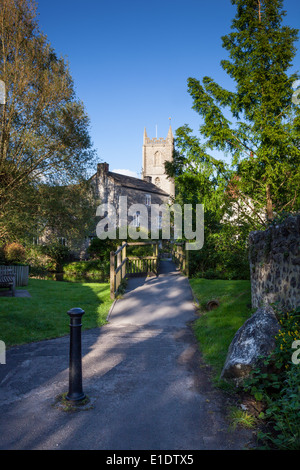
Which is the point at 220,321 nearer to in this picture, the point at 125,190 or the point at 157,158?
the point at 125,190

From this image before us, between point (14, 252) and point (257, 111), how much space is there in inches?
533

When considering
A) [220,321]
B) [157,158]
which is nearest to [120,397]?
[220,321]

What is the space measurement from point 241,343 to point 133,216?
33.7 m

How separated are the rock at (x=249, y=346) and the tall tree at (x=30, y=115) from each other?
10.5 meters

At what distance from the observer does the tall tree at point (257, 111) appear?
10.9 metres

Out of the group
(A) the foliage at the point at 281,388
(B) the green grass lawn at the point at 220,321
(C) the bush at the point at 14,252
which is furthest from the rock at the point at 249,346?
(C) the bush at the point at 14,252

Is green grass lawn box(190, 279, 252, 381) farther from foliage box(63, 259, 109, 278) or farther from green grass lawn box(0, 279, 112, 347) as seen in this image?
foliage box(63, 259, 109, 278)

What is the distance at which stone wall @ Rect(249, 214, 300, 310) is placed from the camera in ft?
16.9

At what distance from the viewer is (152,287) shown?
38.9 feet

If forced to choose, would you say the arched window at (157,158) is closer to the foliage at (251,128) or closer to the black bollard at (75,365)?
the foliage at (251,128)

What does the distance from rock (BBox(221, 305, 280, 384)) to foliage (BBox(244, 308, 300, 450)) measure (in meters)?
0.09

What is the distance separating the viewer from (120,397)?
393 cm

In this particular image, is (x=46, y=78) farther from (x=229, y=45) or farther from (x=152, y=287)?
(x=152, y=287)
